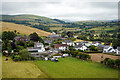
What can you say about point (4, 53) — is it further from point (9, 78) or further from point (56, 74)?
point (56, 74)

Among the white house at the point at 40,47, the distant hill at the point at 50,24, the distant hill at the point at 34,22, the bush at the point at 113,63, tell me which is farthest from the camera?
the distant hill at the point at 34,22

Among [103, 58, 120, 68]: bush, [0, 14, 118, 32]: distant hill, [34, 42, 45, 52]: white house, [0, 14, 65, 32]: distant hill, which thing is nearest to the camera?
[103, 58, 120, 68]: bush

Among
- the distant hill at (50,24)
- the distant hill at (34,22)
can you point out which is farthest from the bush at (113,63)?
the distant hill at (34,22)

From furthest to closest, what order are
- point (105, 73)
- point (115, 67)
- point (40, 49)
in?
point (40, 49), point (115, 67), point (105, 73)

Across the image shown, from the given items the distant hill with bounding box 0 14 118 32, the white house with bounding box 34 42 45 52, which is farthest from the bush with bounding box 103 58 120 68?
the distant hill with bounding box 0 14 118 32

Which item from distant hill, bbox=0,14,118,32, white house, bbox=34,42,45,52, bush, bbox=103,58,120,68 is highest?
distant hill, bbox=0,14,118,32

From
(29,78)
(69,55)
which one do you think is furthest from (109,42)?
(29,78)

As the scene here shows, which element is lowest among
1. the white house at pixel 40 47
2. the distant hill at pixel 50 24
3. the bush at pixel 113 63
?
the bush at pixel 113 63

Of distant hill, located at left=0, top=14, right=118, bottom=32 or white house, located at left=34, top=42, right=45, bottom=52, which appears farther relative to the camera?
distant hill, located at left=0, top=14, right=118, bottom=32

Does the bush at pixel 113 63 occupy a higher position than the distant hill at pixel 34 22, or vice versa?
the distant hill at pixel 34 22

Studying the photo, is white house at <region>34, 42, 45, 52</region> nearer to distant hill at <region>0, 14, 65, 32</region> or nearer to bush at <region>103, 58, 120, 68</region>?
bush at <region>103, 58, 120, 68</region>

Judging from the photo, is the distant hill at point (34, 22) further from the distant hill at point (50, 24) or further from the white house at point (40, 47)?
the white house at point (40, 47)
